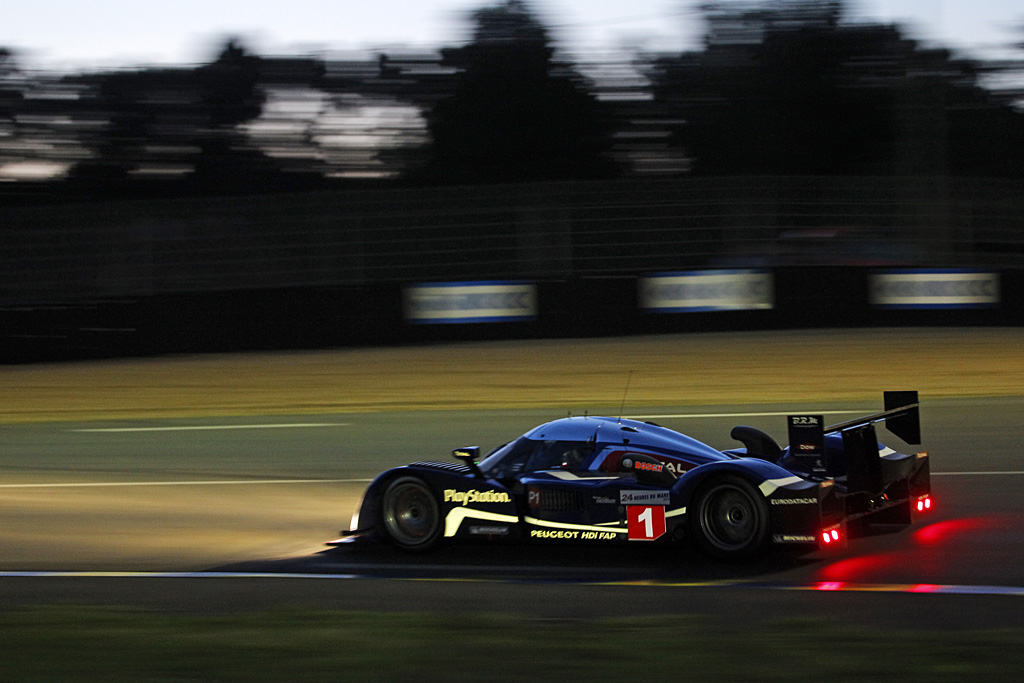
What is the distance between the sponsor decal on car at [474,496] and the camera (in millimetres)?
7621

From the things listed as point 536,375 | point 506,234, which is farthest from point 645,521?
point 506,234

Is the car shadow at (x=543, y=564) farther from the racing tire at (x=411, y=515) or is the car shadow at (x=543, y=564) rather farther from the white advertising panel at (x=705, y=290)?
the white advertising panel at (x=705, y=290)

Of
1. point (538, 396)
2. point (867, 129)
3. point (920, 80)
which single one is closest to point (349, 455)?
point (538, 396)

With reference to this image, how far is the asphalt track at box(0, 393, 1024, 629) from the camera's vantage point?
6.33 m

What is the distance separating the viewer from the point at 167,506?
9.95 metres

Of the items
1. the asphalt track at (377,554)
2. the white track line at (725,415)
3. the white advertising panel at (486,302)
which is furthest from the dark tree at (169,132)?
the white track line at (725,415)

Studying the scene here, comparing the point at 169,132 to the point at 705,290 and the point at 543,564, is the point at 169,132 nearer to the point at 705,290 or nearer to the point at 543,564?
the point at 705,290

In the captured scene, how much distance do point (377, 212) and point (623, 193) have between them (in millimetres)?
4371

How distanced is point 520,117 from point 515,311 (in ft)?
67.7

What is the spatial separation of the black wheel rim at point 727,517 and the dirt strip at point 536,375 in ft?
28.3

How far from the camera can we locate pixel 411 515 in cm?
791

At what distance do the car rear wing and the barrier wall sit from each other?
13.5m

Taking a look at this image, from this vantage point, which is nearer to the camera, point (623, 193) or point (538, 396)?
point (538, 396)

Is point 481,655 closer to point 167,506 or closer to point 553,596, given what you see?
point 553,596
